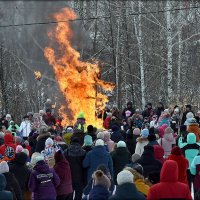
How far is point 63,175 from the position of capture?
1068 centimetres

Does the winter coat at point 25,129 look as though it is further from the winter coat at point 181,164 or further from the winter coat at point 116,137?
the winter coat at point 181,164

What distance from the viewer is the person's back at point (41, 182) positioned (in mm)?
9672

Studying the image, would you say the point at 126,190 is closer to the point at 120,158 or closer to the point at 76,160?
the point at 76,160

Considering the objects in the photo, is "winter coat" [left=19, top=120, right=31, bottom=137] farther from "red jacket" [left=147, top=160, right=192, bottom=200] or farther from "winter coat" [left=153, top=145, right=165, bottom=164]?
"red jacket" [left=147, top=160, right=192, bottom=200]

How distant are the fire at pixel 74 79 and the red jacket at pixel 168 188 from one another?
1399 cm

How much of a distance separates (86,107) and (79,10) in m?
12.8

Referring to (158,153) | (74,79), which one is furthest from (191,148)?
(74,79)

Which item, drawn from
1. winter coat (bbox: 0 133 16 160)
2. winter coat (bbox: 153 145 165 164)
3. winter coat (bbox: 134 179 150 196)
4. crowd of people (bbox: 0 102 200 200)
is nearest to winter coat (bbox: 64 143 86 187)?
crowd of people (bbox: 0 102 200 200)

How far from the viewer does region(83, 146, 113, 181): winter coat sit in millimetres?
11297

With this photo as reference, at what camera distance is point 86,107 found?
21.9 metres

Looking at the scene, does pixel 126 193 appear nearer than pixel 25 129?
Yes

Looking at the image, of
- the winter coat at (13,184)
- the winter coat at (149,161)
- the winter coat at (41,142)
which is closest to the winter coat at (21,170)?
the winter coat at (13,184)

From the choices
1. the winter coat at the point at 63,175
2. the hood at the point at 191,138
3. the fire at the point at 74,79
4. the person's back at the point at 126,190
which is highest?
the fire at the point at 74,79

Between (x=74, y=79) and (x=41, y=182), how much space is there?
12630mm
